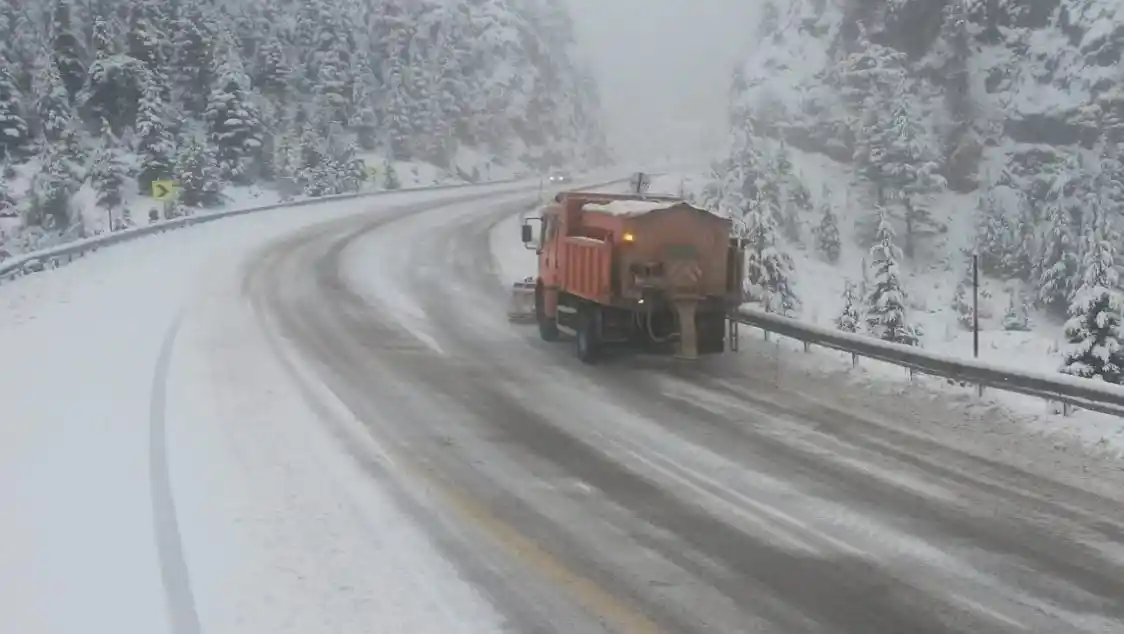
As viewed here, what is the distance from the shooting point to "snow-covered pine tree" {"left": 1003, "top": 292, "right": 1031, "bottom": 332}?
49.3 metres

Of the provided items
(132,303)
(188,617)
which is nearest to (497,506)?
(188,617)

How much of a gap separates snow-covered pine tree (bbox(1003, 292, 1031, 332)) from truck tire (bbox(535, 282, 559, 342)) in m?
37.7

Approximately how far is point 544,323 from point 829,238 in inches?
1930

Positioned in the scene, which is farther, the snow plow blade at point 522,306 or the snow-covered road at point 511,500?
the snow plow blade at point 522,306

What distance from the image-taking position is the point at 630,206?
15000 mm

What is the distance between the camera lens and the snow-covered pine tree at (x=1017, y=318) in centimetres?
4934

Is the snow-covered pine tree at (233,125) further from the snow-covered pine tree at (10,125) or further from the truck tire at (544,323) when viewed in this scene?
the truck tire at (544,323)

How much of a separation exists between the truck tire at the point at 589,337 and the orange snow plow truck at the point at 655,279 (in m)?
0.01

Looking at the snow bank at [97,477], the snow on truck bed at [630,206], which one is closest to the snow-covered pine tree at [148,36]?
the snow bank at [97,477]

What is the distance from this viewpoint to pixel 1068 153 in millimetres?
69625

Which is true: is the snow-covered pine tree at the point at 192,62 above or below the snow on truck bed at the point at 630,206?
above

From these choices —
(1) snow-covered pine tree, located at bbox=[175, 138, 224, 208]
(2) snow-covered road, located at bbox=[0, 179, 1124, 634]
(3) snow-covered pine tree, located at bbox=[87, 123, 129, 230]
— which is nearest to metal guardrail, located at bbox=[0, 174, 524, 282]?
(2) snow-covered road, located at bbox=[0, 179, 1124, 634]

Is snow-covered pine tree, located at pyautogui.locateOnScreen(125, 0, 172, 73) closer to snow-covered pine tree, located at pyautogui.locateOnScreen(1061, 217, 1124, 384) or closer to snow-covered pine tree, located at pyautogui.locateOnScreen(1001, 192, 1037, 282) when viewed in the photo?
snow-covered pine tree, located at pyautogui.locateOnScreen(1001, 192, 1037, 282)

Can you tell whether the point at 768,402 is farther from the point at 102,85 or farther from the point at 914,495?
the point at 102,85
